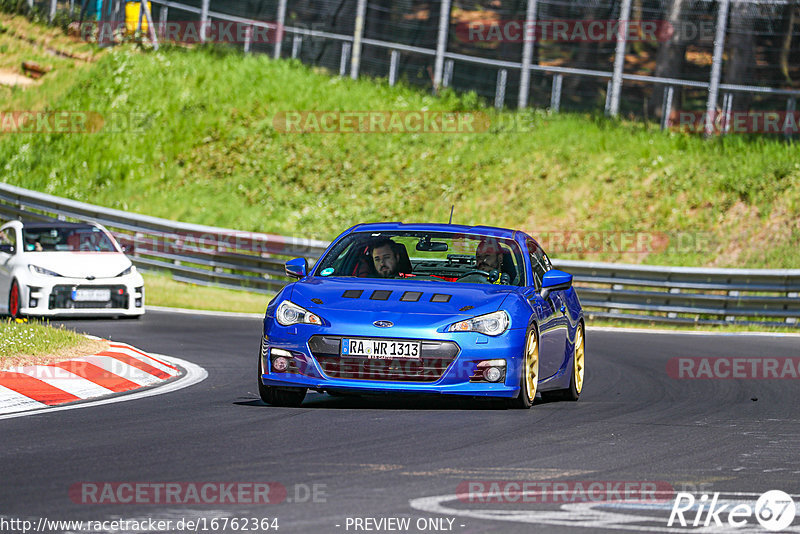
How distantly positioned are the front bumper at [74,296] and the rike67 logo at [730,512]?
13534 millimetres

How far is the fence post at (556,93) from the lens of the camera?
31.4 meters

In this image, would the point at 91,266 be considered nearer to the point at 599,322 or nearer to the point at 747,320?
the point at 599,322

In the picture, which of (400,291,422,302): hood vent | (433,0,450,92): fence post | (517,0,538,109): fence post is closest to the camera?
(400,291,422,302): hood vent

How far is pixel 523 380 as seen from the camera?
34.0 feet

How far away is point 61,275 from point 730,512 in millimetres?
14134

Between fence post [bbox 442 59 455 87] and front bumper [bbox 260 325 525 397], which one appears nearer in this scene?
front bumper [bbox 260 325 525 397]

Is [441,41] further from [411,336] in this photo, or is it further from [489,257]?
[411,336]

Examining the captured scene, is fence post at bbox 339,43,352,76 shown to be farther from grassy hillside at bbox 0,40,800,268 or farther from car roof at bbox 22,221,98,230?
car roof at bbox 22,221,98,230

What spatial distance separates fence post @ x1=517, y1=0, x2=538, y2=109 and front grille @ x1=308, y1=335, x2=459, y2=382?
22.0 m

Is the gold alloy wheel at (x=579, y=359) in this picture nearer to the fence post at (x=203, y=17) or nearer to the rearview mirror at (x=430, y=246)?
the rearview mirror at (x=430, y=246)

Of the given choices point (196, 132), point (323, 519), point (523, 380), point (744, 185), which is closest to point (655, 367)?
point (523, 380)

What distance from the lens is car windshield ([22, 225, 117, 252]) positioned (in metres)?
20.0

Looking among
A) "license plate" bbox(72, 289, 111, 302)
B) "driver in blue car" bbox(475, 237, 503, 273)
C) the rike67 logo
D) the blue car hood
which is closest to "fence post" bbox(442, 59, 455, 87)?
"license plate" bbox(72, 289, 111, 302)

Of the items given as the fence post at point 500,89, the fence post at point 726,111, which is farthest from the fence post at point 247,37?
the fence post at point 726,111
